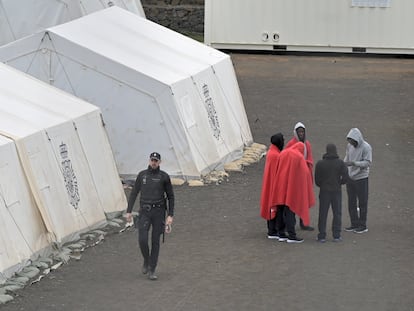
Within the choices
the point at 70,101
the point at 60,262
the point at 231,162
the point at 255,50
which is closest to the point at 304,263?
the point at 60,262

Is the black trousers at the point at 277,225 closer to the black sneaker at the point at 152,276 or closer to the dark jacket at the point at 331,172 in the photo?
the dark jacket at the point at 331,172

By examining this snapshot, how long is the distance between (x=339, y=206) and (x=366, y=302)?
2579 mm

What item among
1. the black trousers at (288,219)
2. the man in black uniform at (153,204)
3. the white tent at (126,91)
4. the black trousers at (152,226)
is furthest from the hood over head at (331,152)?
the white tent at (126,91)

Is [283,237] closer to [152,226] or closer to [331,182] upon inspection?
[331,182]

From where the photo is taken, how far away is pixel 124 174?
17.4 m

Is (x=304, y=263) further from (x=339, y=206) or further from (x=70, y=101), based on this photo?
(x=70, y=101)

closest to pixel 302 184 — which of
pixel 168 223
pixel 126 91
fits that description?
pixel 168 223

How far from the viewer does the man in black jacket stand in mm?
13688

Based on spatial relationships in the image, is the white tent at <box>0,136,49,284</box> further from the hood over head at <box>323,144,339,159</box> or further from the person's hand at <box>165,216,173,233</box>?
the hood over head at <box>323,144,339,159</box>

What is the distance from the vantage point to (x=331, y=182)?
13.7 meters

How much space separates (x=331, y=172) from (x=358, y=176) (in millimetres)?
745

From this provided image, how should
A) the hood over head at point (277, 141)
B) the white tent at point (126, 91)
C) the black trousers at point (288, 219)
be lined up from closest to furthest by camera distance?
1. the black trousers at point (288, 219)
2. the hood over head at point (277, 141)
3. the white tent at point (126, 91)

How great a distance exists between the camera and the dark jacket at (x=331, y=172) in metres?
13.7

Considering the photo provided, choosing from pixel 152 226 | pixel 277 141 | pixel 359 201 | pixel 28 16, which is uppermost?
pixel 28 16
